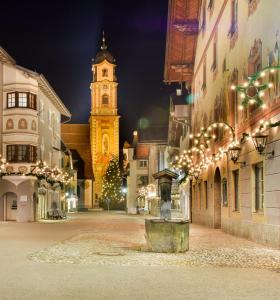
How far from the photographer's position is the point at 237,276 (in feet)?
42.0

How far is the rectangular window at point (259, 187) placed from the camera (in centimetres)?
2200

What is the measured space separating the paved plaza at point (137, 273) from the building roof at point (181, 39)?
21.8 meters

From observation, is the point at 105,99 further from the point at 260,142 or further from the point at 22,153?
the point at 260,142

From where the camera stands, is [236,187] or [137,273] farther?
[236,187]

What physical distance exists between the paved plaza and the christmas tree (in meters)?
92.2

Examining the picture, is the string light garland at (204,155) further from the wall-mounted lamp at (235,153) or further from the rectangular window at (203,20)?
the rectangular window at (203,20)

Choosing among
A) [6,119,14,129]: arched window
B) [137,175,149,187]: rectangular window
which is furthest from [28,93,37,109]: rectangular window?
[137,175,149,187]: rectangular window

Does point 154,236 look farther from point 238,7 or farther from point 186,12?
point 186,12

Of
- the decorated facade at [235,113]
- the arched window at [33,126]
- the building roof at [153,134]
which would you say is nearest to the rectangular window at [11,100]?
the arched window at [33,126]

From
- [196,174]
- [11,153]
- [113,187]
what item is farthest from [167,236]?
[113,187]

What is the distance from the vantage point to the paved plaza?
10594mm

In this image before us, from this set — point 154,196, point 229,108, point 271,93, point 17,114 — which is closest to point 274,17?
point 271,93

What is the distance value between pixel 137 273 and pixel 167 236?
15.9ft

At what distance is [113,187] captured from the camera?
116m
